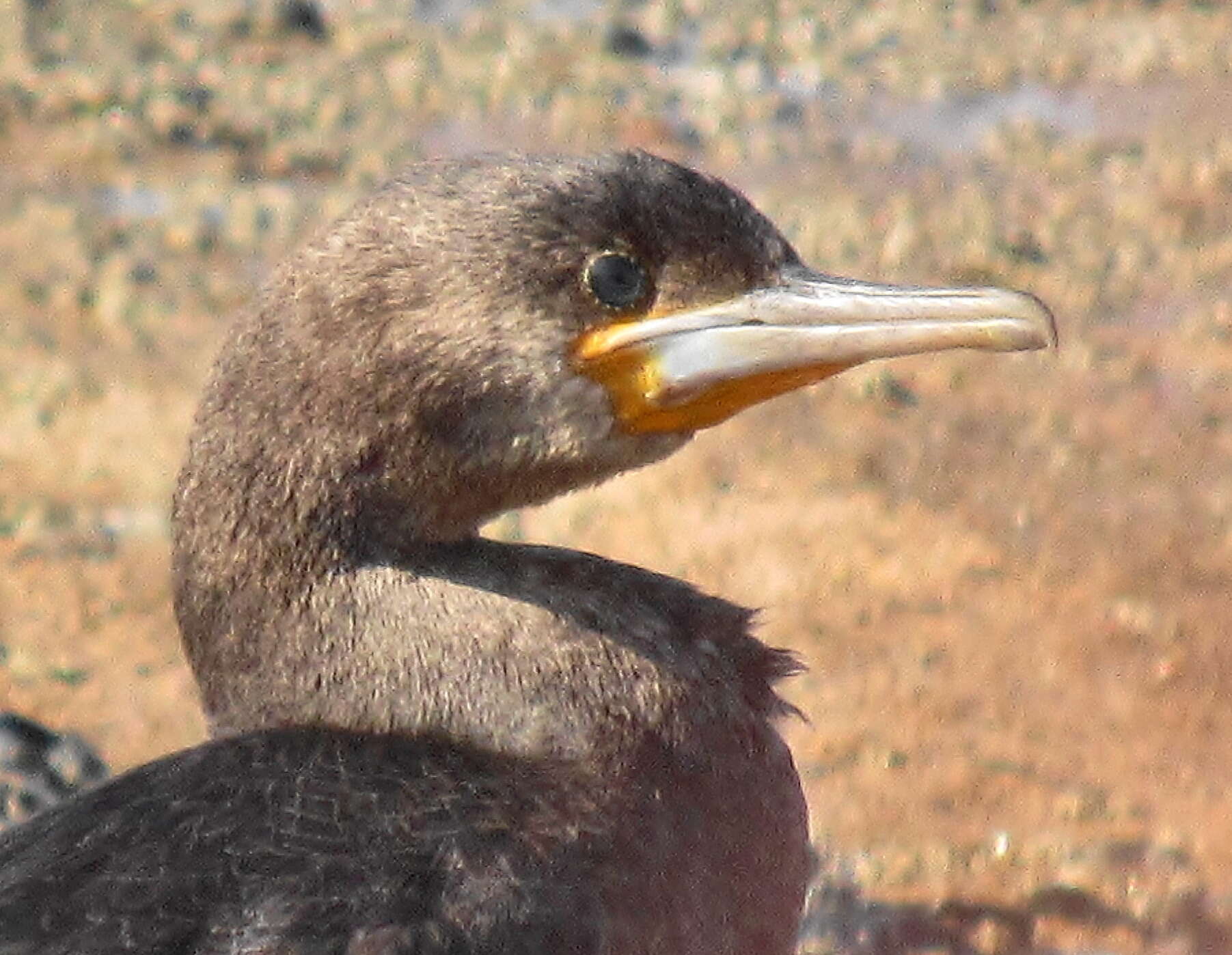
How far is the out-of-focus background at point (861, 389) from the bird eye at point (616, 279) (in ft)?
5.60

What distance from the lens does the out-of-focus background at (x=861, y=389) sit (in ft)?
16.5

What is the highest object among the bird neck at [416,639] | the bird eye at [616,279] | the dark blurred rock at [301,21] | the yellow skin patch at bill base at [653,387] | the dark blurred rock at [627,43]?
the dark blurred rock at [301,21]

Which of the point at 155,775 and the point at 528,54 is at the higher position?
the point at 528,54

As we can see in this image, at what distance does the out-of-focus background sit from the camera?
5.02 m

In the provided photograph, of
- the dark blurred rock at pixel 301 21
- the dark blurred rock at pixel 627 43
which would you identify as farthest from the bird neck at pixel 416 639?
A: the dark blurred rock at pixel 301 21

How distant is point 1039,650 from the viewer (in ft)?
18.3

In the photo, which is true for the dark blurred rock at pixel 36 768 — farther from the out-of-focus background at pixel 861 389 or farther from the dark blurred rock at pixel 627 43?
the dark blurred rock at pixel 627 43

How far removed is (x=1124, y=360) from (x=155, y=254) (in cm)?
335

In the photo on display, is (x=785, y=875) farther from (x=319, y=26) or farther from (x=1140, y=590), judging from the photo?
(x=319, y=26)

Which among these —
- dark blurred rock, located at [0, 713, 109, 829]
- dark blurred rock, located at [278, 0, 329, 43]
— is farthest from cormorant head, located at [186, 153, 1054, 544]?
dark blurred rock, located at [278, 0, 329, 43]

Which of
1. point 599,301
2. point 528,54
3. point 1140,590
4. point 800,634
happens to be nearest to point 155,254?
point 528,54

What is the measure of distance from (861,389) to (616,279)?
3778 millimetres

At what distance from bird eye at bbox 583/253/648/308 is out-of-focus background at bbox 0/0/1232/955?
1.71 metres

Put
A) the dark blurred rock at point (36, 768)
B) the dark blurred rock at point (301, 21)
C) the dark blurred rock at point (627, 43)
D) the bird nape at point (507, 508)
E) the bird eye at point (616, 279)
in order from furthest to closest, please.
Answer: the dark blurred rock at point (301, 21) < the dark blurred rock at point (627, 43) < the dark blurred rock at point (36, 768) < the bird eye at point (616, 279) < the bird nape at point (507, 508)
